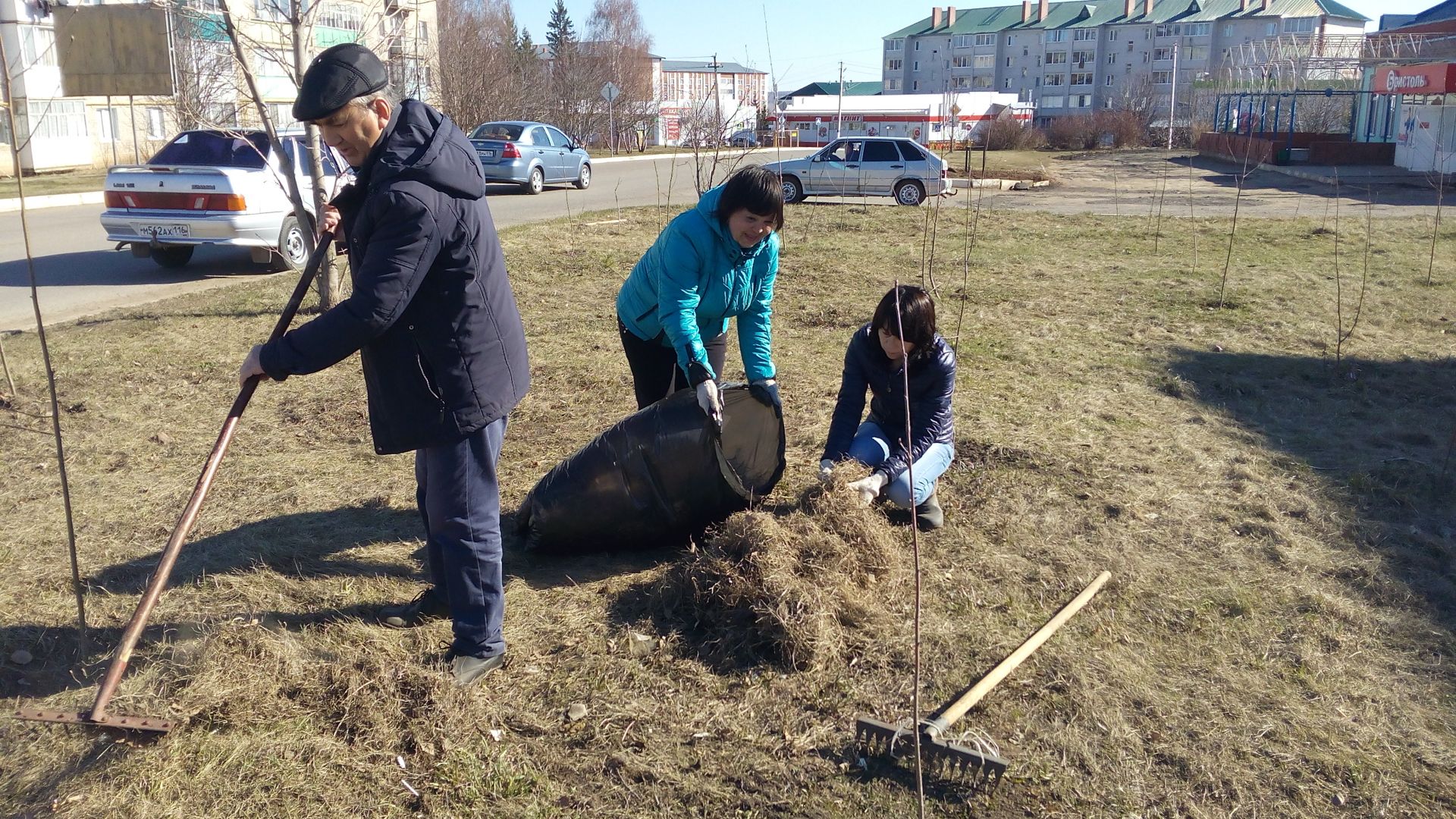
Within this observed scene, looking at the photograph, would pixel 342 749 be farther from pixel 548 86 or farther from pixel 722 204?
pixel 548 86

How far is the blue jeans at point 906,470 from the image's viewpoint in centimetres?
381

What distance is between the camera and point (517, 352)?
2.75m

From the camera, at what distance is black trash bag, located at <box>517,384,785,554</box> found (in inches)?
136

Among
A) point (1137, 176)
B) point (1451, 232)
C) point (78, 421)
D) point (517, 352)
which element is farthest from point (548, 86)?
point (517, 352)

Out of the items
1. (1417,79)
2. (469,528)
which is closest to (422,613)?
(469,528)

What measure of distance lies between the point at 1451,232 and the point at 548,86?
34.7 m

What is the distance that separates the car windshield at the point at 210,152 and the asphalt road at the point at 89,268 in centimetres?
106

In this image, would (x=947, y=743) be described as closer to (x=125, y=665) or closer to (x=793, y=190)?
(x=125, y=665)

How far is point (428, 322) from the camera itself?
255 cm

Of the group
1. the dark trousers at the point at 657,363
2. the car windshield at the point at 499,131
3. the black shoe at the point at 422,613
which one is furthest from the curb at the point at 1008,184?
the black shoe at the point at 422,613

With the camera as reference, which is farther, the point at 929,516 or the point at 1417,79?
the point at 1417,79

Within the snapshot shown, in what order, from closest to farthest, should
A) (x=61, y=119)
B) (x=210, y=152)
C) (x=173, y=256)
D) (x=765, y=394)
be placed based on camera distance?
(x=765, y=394) → (x=210, y=152) → (x=173, y=256) → (x=61, y=119)

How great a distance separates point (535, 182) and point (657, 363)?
1621 centimetres

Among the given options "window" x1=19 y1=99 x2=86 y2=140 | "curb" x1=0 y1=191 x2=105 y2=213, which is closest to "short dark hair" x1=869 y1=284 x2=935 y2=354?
"curb" x1=0 y1=191 x2=105 y2=213
